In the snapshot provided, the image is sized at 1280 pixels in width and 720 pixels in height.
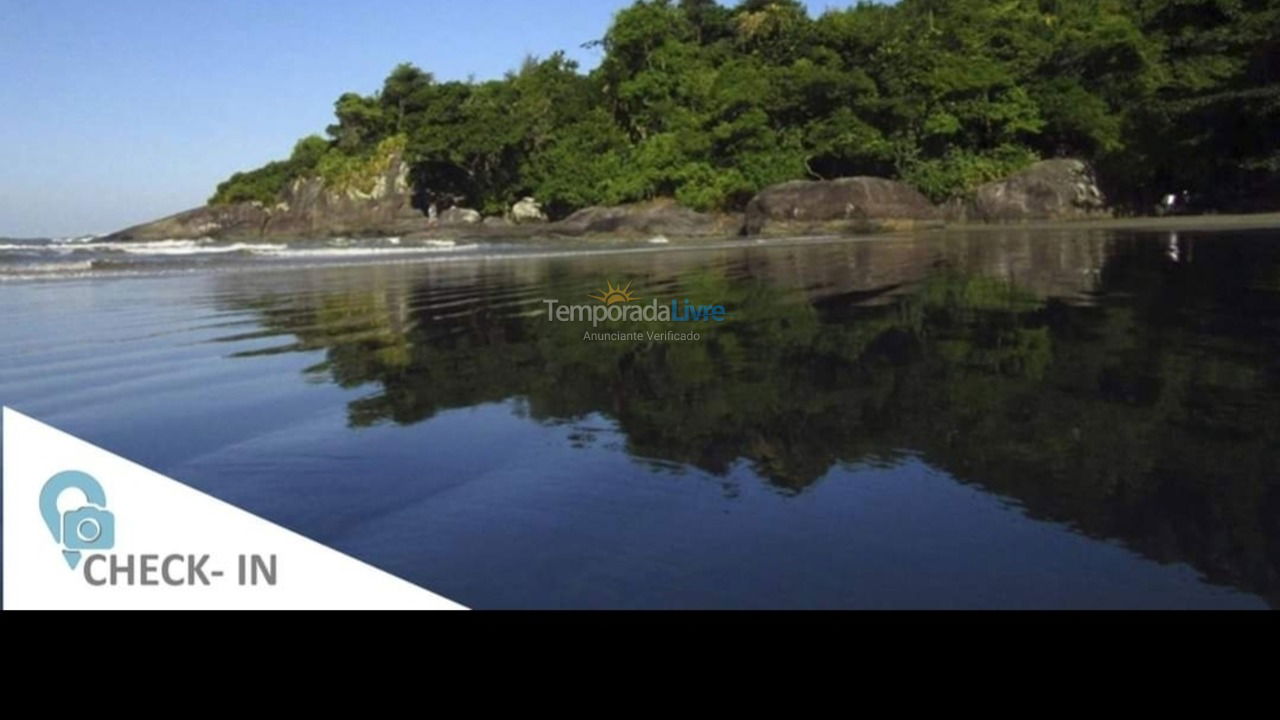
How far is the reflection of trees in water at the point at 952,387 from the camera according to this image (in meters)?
3.55

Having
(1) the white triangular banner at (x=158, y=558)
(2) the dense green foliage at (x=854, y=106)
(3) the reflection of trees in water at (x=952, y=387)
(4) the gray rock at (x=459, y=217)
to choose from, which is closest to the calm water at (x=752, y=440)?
(3) the reflection of trees in water at (x=952, y=387)

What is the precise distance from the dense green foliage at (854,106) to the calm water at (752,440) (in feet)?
73.0

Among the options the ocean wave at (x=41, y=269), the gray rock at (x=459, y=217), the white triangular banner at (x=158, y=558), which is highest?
the gray rock at (x=459, y=217)

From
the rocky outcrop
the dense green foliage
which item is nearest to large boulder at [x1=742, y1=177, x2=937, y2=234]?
the dense green foliage

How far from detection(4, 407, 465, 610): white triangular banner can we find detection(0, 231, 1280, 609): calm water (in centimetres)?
15

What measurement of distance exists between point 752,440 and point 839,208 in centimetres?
2935

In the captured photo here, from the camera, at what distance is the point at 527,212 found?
48312 millimetres

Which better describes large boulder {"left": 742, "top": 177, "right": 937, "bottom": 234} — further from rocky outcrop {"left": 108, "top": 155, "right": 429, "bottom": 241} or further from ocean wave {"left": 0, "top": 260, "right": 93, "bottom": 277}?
rocky outcrop {"left": 108, "top": 155, "right": 429, "bottom": 241}

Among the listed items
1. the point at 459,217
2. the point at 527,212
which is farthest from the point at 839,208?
the point at 459,217

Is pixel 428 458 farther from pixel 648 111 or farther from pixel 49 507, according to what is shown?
pixel 648 111

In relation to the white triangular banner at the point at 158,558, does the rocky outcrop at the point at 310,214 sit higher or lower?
higher

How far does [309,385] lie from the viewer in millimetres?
6070

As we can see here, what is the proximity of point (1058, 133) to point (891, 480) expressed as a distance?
37381 millimetres

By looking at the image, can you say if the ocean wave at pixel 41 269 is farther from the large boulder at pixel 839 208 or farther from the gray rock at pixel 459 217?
the gray rock at pixel 459 217
